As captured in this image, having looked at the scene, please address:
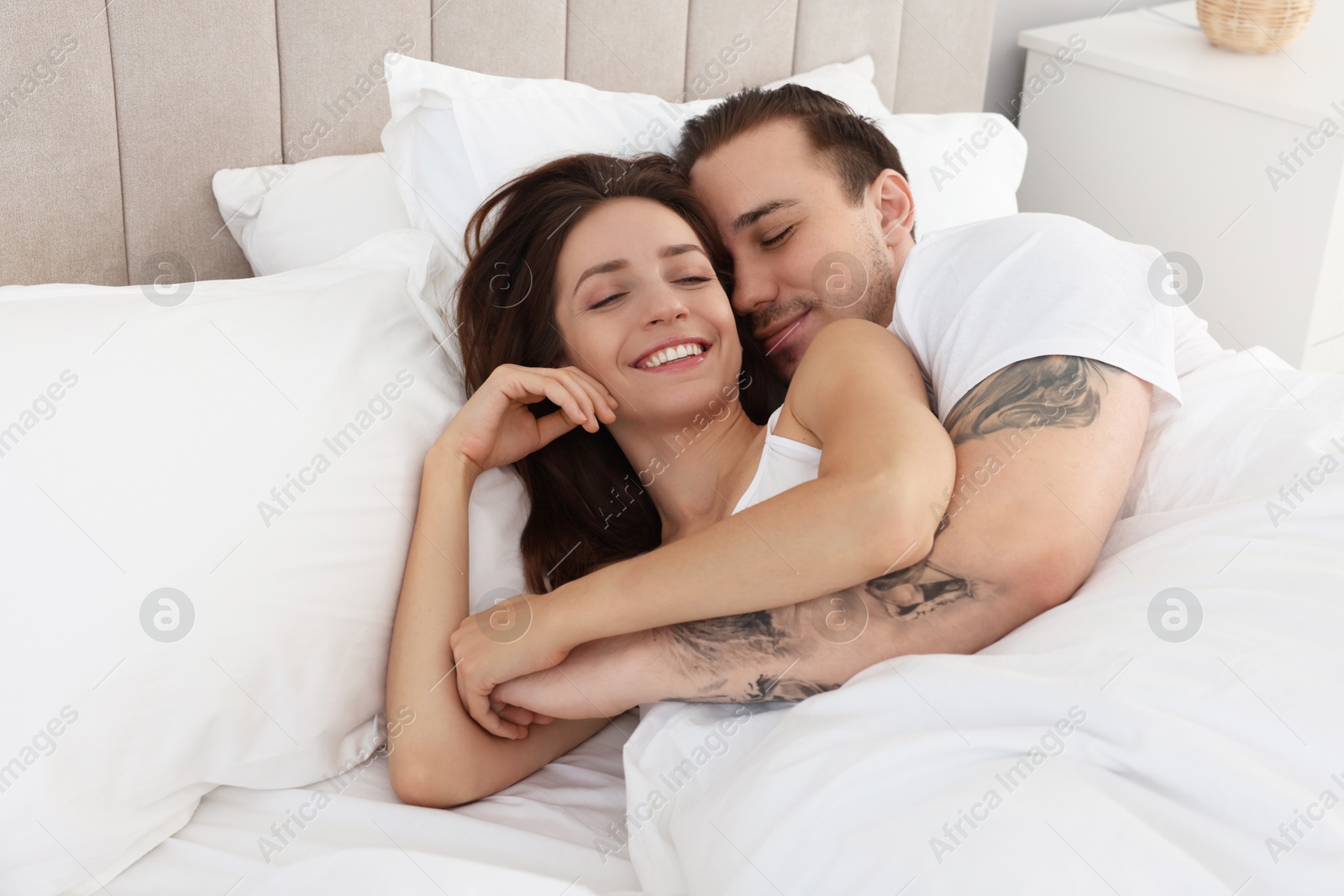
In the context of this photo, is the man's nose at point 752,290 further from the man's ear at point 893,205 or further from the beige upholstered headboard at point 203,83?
the beige upholstered headboard at point 203,83

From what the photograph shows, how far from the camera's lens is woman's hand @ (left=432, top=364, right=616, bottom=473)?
1.09m

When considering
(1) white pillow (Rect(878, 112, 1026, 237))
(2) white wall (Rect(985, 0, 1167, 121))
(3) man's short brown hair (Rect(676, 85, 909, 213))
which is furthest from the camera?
(2) white wall (Rect(985, 0, 1167, 121))

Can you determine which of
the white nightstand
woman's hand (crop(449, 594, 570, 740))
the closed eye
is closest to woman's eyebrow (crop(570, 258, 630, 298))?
the closed eye

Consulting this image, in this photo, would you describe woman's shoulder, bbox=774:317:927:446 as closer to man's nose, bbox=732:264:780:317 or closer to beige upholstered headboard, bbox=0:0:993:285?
man's nose, bbox=732:264:780:317

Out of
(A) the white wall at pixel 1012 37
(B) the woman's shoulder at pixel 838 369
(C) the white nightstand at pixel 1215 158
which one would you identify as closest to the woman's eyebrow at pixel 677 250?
(B) the woman's shoulder at pixel 838 369

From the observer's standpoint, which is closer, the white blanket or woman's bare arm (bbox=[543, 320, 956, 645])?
the white blanket

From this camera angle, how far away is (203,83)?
124 centimetres

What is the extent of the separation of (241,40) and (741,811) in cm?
109

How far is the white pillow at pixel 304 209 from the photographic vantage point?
4.23ft

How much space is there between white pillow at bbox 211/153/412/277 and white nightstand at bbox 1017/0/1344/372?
152 centimetres

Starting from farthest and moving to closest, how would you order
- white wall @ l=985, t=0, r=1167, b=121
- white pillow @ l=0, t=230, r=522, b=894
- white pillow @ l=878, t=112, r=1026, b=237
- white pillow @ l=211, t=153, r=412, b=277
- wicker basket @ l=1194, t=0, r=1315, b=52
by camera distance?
white wall @ l=985, t=0, r=1167, b=121, wicker basket @ l=1194, t=0, r=1315, b=52, white pillow @ l=878, t=112, r=1026, b=237, white pillow @ l=211, t=153, r=412, b=277, white pillow @ l=0, t=230, r=522, b=894

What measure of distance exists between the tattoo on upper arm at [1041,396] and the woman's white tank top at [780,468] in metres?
0.16

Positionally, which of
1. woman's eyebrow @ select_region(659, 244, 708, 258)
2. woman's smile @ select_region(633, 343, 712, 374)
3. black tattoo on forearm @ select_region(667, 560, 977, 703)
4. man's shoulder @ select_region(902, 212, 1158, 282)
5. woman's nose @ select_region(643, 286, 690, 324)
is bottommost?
black tattoo on forearm @ select_region(667, 560, 977, 703)

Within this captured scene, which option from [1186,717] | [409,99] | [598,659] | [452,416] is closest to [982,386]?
[1186,717]
